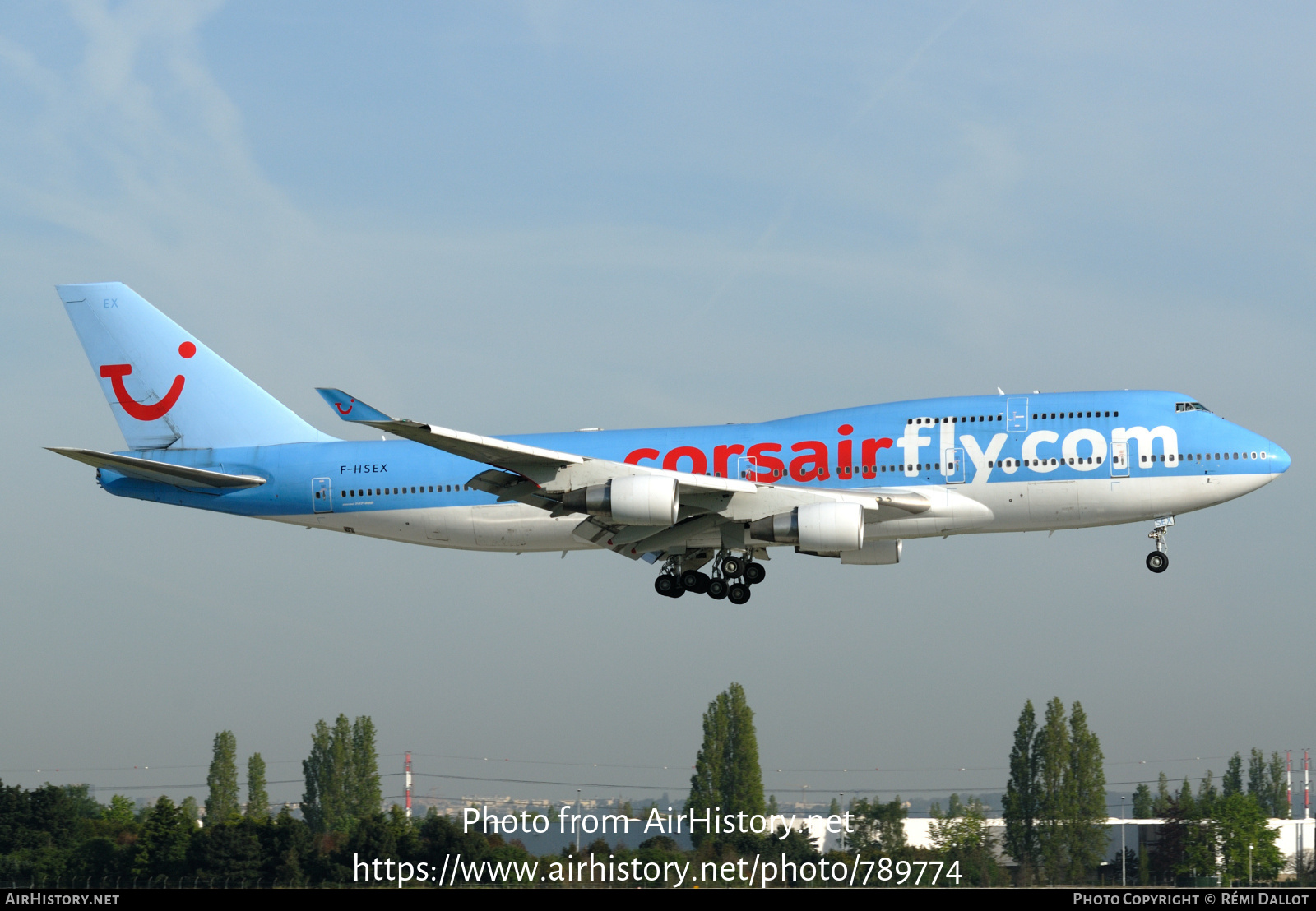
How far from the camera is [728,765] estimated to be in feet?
247

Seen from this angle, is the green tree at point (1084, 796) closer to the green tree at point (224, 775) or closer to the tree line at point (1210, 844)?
the tree line at point (1210, 844)

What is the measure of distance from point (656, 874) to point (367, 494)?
19.8 meters

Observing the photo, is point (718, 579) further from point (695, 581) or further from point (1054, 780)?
point (1054, 780)

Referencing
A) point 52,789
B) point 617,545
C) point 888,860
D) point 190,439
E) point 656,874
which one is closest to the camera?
point 617,545

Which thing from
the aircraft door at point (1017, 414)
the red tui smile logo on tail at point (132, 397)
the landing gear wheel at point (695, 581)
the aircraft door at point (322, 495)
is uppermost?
the red tui smile logo on tail at point (132, 397)

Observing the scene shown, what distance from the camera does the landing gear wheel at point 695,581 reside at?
4241 centimetres

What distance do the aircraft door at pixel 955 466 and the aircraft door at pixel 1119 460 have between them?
3.99 meters

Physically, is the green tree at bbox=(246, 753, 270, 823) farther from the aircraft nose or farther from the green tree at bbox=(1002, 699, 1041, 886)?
the aircraft nose

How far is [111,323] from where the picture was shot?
1875 inches

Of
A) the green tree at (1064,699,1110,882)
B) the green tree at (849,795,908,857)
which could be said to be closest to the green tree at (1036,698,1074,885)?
the green tree at (1064,699,1110,882)

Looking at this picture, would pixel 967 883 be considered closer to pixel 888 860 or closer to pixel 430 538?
pixel 888 860

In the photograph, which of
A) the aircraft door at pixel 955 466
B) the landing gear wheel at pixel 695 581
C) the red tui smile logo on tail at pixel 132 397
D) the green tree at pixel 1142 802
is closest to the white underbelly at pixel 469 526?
the landing gear wheel at pixel 695 581

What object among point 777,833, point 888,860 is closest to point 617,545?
point 888,860

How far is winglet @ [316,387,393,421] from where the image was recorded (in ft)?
110
